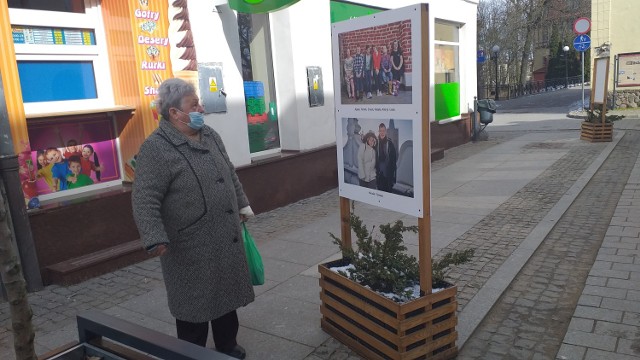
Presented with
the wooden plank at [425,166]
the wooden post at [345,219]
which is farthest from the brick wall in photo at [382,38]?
the wooden post at [345,219]

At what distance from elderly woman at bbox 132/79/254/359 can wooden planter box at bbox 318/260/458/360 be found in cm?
71

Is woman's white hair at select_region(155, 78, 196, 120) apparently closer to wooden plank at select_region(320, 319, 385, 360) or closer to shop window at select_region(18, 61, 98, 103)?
wooden plank at select_region(320, 319, 385, 360)

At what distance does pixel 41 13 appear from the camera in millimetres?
5219

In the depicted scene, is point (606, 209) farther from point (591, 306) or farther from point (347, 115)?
point (347, 115)

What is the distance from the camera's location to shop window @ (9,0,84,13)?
5062 millimetres

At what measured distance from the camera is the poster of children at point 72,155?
5195mm

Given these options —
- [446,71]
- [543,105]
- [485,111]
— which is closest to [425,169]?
[446,71]

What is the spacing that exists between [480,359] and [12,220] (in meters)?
4.07

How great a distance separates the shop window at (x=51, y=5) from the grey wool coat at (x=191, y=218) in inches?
126

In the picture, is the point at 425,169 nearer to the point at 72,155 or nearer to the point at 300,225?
the point at 300,225

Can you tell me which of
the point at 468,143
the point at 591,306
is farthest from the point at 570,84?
the point at 591,306

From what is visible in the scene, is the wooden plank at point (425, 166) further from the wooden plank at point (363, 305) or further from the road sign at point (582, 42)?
the road sign at point (582, 42)

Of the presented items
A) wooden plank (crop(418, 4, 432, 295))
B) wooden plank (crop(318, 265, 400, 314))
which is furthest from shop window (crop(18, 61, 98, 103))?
wooden plank (crop(418, 4, 432, 295))

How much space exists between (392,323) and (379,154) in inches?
40.9
